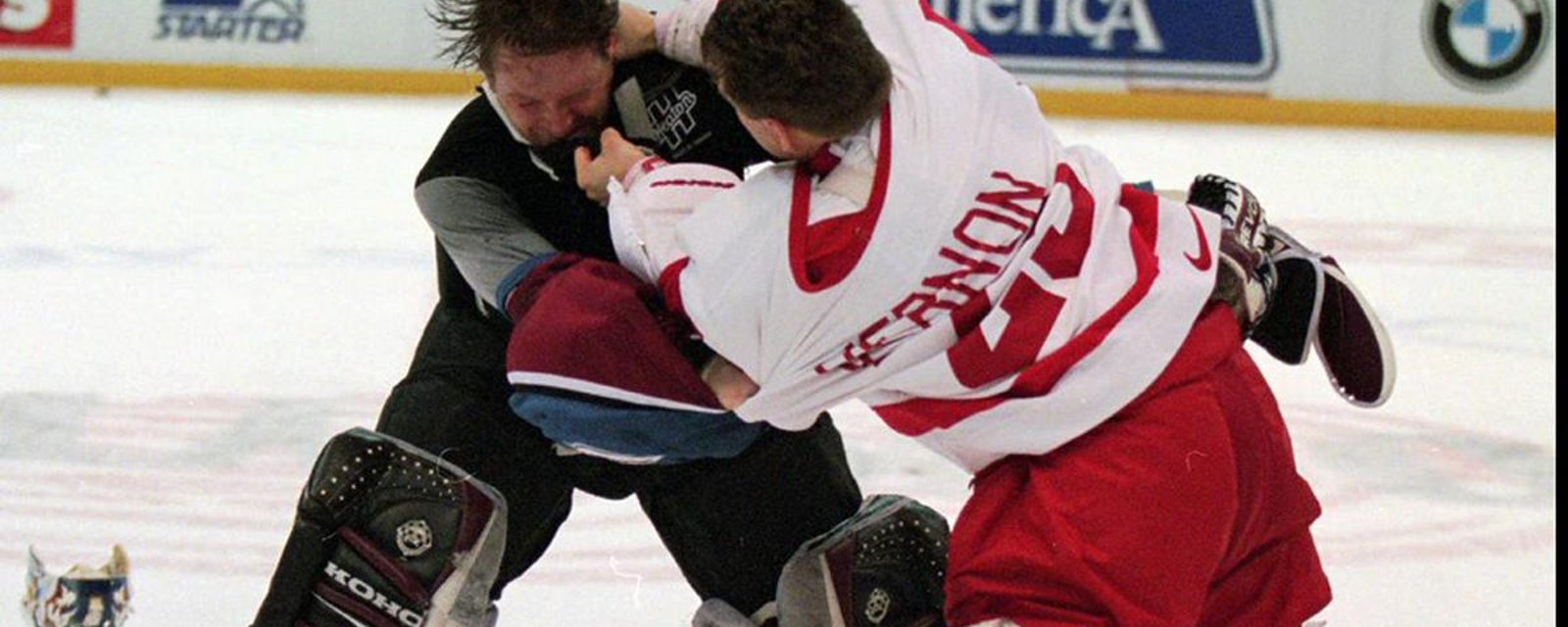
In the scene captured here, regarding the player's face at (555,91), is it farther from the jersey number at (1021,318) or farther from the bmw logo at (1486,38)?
the bmw logo at (1486,38)

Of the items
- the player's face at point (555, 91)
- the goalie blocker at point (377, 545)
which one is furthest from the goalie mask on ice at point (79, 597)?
the player's face at point (555, 91)

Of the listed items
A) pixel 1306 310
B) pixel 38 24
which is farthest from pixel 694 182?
pixel 38 24

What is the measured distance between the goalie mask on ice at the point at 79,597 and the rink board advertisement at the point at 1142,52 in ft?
16.8

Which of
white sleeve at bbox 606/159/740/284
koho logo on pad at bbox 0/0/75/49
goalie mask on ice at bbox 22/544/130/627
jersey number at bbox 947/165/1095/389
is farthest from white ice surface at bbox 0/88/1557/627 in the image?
jersey number at bbox 947/165/1095/389

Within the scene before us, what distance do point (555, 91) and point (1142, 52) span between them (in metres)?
5.46

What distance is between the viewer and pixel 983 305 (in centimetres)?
205

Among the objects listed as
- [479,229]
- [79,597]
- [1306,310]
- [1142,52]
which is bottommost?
[1142,52]

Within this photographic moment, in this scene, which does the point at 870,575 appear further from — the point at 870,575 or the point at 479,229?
the point at 479,229

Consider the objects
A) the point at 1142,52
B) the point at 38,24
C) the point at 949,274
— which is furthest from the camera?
the point at 38,24

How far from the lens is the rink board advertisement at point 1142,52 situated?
7.43m

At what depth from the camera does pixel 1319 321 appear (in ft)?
8.31

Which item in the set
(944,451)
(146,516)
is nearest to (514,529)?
(944,451)

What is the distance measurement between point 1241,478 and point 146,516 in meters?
1.87

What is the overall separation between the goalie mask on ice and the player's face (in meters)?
0.67
